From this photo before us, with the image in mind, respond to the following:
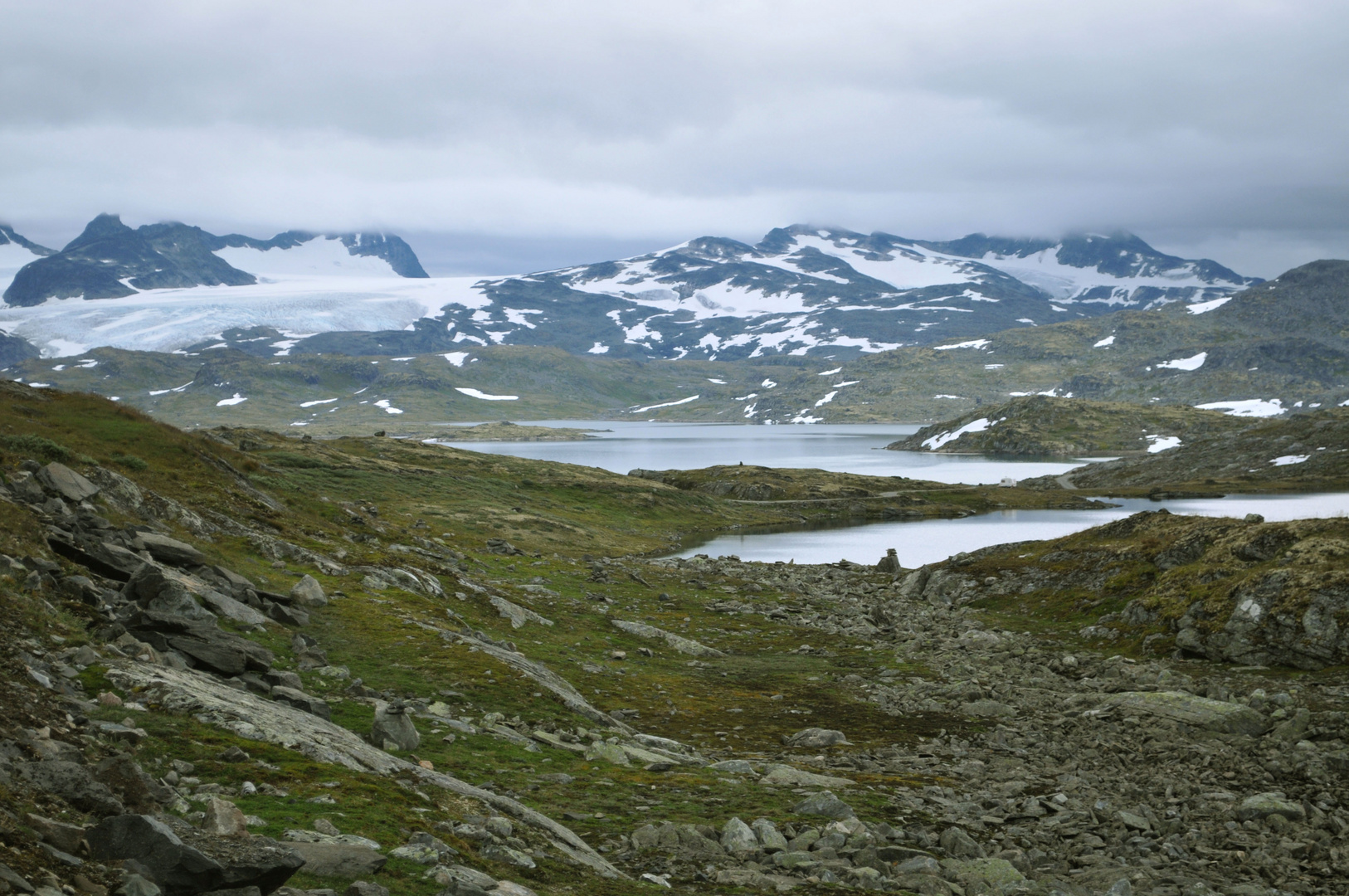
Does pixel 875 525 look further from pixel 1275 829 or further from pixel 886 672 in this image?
pixel 1275 829

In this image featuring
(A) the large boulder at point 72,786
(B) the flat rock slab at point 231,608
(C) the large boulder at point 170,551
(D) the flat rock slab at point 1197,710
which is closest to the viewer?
(A) the large boulder at point 72,786

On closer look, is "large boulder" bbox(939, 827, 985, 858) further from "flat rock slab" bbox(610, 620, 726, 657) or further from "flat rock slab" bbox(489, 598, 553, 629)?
"flat rock slab" bbox(489, 598, 553, 629)

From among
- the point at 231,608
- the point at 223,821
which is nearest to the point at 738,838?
the point at 223,821

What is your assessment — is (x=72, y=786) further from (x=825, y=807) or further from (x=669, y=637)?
(x=669, y=637)

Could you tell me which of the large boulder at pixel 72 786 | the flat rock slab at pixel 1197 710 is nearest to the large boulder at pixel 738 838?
the large boulder at pixel 72 786

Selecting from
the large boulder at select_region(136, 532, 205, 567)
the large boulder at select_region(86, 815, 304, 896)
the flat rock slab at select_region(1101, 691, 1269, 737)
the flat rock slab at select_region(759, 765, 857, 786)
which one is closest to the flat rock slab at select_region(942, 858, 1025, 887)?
the flat rock slab at select_region(759, 765, 857, 786)

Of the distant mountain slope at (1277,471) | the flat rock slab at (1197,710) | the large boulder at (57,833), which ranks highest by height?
the large boulder at (57,833)

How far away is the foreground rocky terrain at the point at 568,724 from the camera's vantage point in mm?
12203

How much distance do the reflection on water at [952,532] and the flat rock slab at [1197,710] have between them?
2444 inches

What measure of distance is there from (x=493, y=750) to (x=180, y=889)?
10.9m

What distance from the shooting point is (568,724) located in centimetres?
2384

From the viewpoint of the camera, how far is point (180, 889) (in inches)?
376

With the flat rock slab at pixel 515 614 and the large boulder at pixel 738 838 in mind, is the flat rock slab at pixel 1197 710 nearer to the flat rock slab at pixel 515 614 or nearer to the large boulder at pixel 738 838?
the large boulder at pixel 738 838

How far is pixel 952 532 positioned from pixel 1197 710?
97.2 meters
